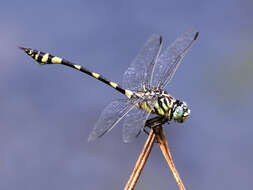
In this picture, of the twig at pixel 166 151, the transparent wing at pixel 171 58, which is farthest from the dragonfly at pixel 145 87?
the twig at pixel 166 151

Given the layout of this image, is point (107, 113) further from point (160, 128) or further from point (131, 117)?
point (160, 128)

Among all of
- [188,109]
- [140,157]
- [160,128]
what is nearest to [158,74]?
[188,109]

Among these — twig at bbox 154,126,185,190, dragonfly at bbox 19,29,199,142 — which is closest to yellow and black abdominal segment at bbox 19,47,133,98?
dragonfly at bbox 19,29,199,142

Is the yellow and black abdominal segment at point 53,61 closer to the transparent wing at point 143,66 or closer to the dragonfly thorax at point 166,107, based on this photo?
the transparent wing at point 143,66

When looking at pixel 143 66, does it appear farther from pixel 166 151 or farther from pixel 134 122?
pixel 166 151

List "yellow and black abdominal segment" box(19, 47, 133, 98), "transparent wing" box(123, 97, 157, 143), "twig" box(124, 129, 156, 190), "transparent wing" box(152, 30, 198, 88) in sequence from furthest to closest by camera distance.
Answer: "yellow and black abdominal segment" box(19, 47, 133, 98)
"transparent wing" box(152, 30, 198, 88)
"transparent wing" box(123, 97, 157, 143)
"twig" box(124, 129, 156, 190)

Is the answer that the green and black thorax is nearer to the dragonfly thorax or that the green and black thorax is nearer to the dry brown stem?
the dragonfly thorax

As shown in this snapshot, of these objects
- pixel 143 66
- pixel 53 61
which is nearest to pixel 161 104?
pixel 143 66
